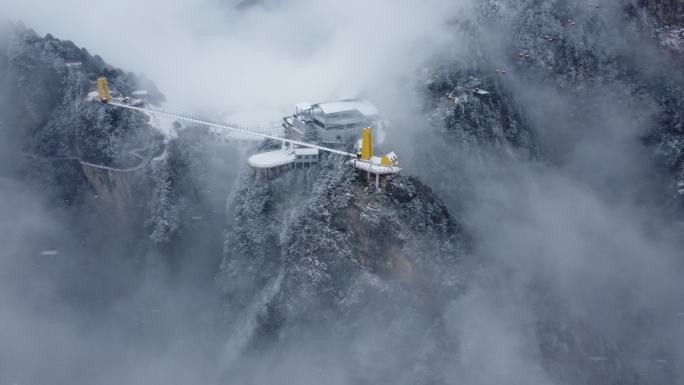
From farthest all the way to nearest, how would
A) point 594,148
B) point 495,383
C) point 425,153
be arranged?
point 594,148 → point 425,153 → point 495,383

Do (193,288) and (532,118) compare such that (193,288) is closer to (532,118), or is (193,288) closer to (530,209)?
(530,209)

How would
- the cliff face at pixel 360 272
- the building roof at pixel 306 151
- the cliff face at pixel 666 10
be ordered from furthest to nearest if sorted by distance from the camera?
the cliff face at pixel 666 10
the building roof at pixel 306 151
the cliff face at pixel 360 272

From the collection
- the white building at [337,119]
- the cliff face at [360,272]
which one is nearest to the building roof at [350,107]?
the white building at [337,119]

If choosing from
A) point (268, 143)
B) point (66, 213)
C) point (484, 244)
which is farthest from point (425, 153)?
point (66, 213)

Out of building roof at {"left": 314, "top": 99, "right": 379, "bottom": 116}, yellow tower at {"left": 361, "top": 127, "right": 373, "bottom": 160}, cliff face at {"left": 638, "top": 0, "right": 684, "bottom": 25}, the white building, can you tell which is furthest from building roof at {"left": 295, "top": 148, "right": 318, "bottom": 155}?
cliff face at {"left": 638, "top": 0, "right": 684, "bottom": 25}

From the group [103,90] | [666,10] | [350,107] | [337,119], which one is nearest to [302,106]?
[337,119]

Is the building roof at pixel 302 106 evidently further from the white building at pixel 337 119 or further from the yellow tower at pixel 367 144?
the yellow tower at pixel 367 144
